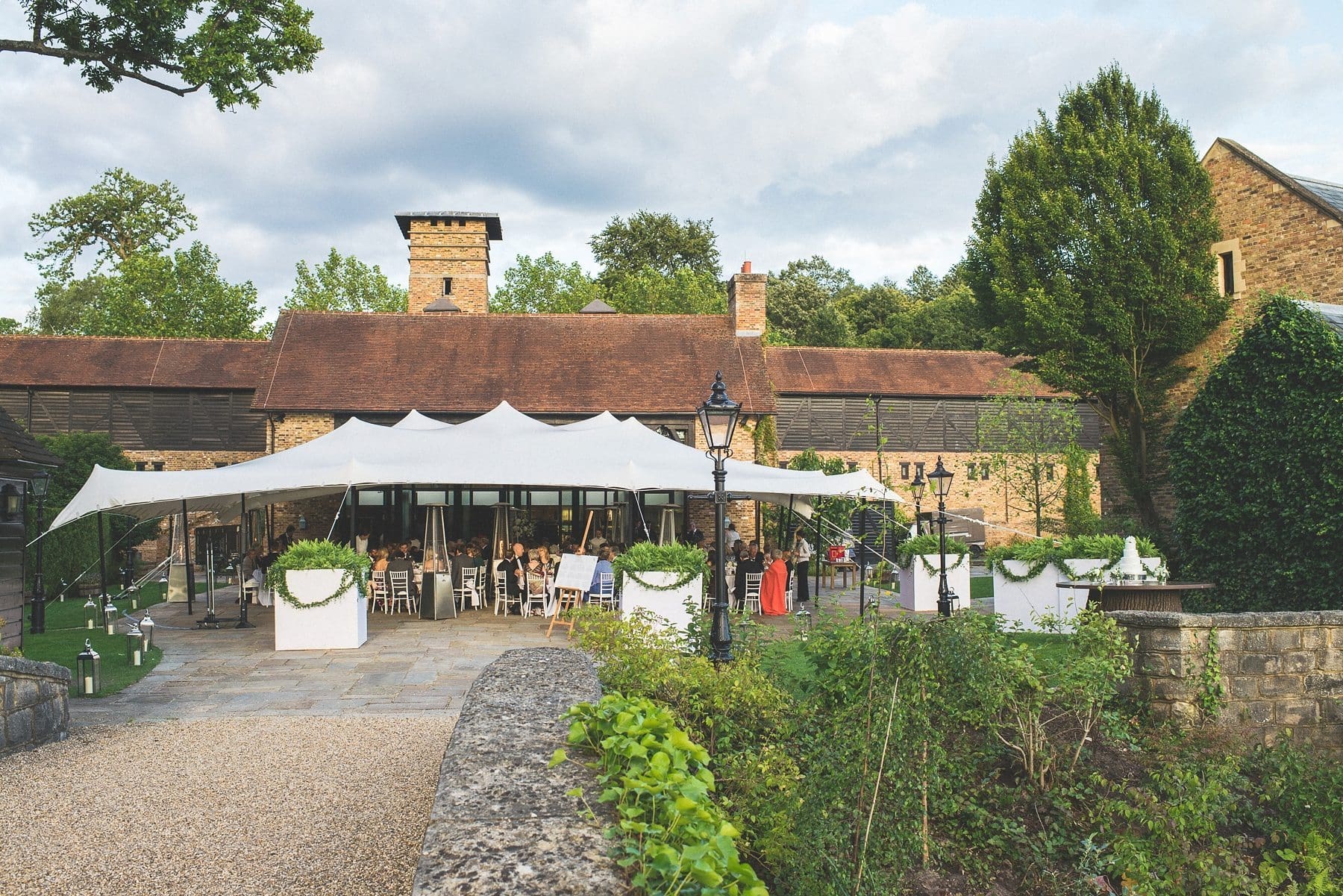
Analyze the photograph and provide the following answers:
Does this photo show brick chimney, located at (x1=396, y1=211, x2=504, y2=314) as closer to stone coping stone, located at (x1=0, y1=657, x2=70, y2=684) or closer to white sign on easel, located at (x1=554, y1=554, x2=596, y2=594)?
white sign on easel, located at (x1=554, y1=554, x2=596, y2=594)

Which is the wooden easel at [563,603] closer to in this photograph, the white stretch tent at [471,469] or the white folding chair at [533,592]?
the white folding chair at [533,592]

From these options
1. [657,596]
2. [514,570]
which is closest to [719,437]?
[657,596]

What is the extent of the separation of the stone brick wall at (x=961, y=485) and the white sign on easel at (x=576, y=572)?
1524cm

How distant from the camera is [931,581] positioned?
1475 centimetres

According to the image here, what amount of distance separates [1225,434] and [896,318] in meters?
33.7

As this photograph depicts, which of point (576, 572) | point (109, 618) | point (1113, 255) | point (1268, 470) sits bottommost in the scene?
point (109, 618)

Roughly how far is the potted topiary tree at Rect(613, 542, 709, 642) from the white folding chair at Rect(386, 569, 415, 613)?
455 centimetres

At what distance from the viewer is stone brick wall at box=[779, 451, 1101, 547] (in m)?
27.5

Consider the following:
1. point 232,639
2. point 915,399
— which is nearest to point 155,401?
point 232,639

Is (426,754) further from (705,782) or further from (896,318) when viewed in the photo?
(896,318)

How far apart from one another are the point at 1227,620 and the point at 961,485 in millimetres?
22041

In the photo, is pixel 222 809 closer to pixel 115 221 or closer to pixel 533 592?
pixel 533 592

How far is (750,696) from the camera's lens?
4.80 meters

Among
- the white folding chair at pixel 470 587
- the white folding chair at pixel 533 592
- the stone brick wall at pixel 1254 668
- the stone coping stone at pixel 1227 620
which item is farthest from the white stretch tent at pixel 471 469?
the stone brick wall at pixel 1254 668
